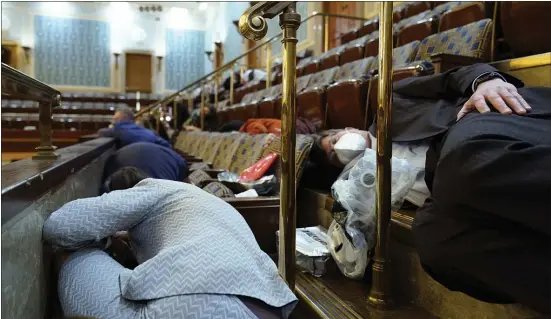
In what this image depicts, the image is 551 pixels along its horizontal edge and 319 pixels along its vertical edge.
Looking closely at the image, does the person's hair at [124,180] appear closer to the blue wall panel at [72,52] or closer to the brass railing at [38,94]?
the brass railing at [38,94]

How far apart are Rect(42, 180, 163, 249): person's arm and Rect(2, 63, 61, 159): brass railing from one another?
248mm

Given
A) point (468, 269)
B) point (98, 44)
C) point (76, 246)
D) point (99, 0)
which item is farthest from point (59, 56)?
point (468, 269)

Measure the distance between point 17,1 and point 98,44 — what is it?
Answer: 1.69 meters

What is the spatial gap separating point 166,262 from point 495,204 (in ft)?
1.78

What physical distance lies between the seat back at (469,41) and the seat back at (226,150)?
100 cm

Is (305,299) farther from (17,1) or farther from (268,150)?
(17,1)

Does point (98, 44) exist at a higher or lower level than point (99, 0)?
lower

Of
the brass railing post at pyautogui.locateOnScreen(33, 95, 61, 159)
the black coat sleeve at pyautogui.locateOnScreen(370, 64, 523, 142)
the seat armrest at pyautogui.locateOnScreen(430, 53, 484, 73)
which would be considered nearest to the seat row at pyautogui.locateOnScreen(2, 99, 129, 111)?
the brass railing post at pyautogui.locateOnScreen(33, 95, 61, 159)

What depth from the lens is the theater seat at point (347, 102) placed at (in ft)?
5.41

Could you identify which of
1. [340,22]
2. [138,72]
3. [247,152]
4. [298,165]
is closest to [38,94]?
[298,165]

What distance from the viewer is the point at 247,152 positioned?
197 centimetres

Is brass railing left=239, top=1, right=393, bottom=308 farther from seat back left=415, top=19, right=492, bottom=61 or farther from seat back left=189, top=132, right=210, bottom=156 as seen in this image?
seat back left=189, top=132, right=210, bottom=156

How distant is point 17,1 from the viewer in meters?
8.61

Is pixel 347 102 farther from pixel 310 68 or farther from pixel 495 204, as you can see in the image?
pixel 310 68
